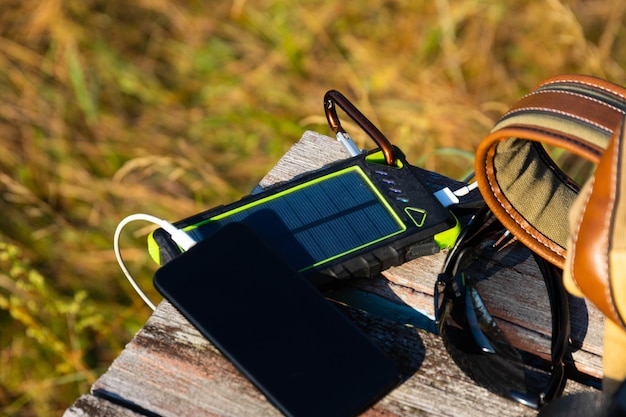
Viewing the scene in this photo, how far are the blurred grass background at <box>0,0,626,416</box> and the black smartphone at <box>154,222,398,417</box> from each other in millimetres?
1180

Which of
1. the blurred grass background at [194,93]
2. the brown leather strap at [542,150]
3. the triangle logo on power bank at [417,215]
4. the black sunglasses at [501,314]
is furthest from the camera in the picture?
the blurred grass background at [194,93]

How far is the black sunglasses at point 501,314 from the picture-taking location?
1.09 metres

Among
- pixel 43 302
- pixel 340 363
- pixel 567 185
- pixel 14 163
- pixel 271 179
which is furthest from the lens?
pixel 14 163

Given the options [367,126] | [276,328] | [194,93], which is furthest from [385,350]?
[194,93]

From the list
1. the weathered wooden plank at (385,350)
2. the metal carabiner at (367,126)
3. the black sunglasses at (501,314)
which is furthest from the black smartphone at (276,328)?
the metal carabiner at (367,126)

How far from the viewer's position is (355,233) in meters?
1.19

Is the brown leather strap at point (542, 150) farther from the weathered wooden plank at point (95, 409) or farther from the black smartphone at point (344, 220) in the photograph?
A: the weathered wooden plank at point (95, 409)

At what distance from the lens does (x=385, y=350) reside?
1.09m

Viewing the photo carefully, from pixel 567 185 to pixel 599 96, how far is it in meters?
0.27

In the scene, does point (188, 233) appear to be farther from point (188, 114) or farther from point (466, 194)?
point (188, 114)

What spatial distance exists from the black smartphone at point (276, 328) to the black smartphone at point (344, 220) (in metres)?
0.06

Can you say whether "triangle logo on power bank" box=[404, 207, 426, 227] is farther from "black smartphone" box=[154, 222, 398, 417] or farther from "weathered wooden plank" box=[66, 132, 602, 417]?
"black smartphone" box=[154, 222, 398, 417]

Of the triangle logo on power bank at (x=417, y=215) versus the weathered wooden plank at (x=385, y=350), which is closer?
the weathered wooden plank at (x=385, y=350)

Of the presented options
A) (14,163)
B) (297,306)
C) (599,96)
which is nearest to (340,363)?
(297,306)
